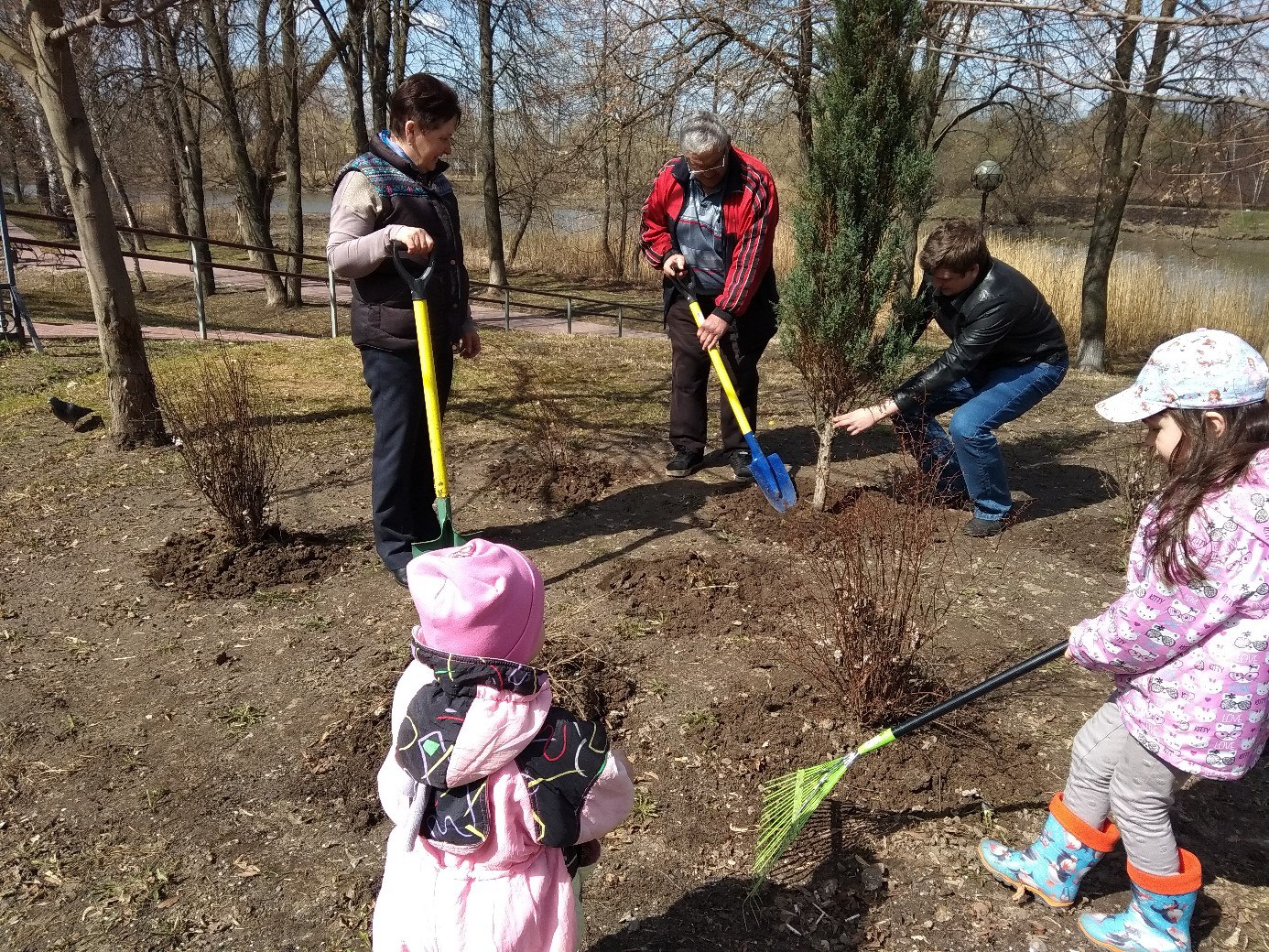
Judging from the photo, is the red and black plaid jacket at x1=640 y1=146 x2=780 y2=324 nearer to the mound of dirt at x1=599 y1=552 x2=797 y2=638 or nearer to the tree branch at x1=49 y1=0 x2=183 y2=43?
the mound of dirt at x1=599 y1=552 x2=797 y2=638

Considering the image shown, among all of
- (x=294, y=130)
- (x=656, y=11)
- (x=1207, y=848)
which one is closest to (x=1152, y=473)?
(x=1207, y=848)

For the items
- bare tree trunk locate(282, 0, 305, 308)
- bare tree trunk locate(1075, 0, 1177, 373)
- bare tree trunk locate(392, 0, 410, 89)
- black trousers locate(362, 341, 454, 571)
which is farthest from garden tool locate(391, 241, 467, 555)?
bare tree trunk locate(392, 0, 410, 89)

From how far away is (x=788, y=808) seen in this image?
2.25 meters

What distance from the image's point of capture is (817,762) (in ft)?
8.54

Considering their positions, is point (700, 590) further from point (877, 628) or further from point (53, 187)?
point (53, 187)

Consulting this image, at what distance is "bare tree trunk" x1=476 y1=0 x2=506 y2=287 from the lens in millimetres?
16922

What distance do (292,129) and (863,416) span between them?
13.9 m

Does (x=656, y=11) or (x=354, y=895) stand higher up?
(x=656, y=11)

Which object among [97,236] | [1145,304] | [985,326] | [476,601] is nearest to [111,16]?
[97,236]

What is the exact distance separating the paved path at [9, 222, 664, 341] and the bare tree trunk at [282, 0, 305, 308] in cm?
92

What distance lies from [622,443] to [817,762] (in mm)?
3207

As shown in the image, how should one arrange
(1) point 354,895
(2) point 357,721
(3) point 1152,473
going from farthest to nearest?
(3) point 1152,473
(2) point 357,721
(1) point 354,895

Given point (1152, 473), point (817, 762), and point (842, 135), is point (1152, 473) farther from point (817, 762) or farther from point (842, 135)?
point (817, 762)

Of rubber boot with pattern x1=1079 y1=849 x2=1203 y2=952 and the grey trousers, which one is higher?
the grey trousers
